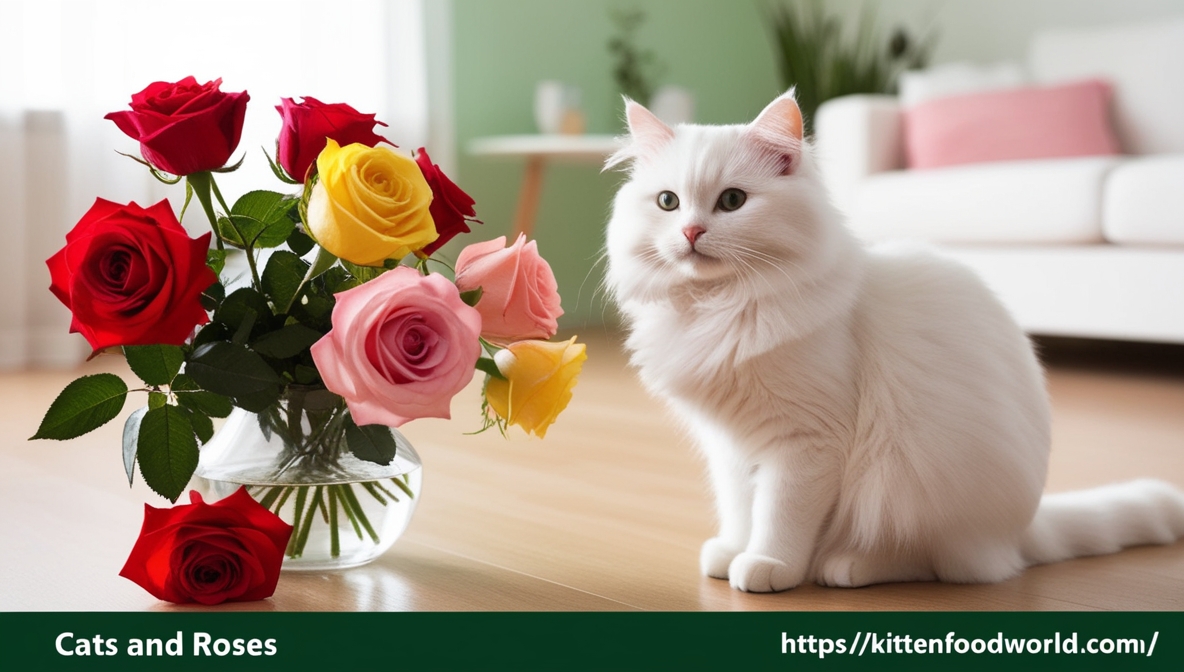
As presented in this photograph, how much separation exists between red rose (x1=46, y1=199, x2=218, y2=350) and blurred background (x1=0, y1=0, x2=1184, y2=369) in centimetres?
189

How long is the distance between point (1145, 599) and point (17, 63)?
2.87m

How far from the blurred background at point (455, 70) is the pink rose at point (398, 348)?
187cm

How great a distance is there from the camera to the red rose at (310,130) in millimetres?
953

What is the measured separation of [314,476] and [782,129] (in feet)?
1.89

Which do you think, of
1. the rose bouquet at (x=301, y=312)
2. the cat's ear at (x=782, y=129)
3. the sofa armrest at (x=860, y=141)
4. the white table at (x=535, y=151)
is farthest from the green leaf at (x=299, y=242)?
the sofa armrest at (x=860, y=141)

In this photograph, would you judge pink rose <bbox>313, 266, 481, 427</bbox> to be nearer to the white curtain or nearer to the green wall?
the white curtain

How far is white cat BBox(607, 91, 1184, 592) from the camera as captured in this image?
1118 mm

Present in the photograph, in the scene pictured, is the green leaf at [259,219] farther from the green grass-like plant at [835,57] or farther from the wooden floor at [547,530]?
the green grass-like plant at [835,57]

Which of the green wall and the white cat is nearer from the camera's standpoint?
the white cat

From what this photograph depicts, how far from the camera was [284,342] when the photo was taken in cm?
96

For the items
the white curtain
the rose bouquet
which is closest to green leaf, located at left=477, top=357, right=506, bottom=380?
the rose bouquet

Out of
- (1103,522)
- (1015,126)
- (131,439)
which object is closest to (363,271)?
(131,439)

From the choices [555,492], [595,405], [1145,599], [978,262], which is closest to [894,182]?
[978,262]
